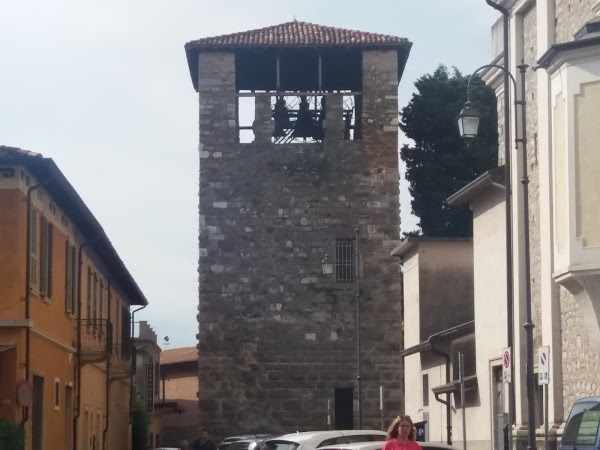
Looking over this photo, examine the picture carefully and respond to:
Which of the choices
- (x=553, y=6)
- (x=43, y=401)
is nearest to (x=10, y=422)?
(x=43, y=401)

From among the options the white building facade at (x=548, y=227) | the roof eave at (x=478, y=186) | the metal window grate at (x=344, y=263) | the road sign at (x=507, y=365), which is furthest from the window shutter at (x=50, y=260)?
the metal window grate at (x=344, y=263)

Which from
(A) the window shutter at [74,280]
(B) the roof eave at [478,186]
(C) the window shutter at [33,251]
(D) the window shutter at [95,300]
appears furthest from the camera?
(D) the window shutter at [95,300]

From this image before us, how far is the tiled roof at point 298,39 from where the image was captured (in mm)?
44469

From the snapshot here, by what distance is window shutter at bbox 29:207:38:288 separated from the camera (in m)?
26.7

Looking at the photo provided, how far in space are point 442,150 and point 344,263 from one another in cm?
1818

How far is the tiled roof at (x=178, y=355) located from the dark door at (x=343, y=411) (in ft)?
129

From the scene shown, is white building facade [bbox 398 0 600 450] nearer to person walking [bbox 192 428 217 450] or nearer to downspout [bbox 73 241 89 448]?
person walking [bbox 192 428 217 450]

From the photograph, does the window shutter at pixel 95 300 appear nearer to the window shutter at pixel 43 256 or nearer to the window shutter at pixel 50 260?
the window shutter at pixel 50 260

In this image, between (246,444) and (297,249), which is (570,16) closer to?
(246,444)

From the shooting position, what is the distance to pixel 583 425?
1686 cm

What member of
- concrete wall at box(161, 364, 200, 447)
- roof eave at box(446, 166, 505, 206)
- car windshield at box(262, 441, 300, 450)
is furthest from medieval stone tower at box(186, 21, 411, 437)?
concrete wall at box(161, 364, 200, 447)

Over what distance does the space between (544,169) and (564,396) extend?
4066 mm

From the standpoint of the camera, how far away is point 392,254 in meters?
43.3

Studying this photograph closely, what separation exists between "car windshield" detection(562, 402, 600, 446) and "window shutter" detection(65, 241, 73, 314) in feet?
56.8
